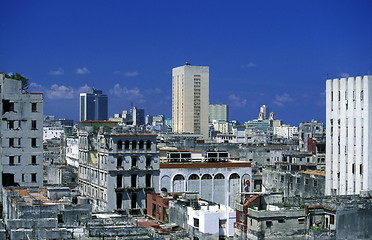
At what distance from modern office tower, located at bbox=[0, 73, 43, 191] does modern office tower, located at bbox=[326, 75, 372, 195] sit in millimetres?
37739

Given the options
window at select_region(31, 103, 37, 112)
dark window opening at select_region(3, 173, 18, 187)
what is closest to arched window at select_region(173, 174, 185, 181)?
window at select_region(31, 103, 37, 112)

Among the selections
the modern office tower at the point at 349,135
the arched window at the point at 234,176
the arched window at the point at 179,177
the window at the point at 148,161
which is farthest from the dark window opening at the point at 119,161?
the modern office tower at the point at 349,135

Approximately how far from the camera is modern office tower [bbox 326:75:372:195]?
75.9 metres

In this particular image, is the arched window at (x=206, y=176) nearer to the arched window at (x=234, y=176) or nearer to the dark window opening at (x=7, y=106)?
the arched window at (x=234, y=176)

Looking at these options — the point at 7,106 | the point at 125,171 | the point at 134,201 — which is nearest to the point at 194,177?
the point at 134,201

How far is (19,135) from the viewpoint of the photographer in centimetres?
7325

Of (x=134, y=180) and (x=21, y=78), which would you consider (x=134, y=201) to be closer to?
(x=134, y=180)

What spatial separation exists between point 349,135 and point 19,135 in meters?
41.0

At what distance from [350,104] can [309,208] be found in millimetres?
26791

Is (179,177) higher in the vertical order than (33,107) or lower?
lower

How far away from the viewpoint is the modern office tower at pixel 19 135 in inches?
2864

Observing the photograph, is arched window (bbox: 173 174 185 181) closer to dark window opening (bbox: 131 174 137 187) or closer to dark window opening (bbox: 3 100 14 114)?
dark window opening (bbox: 131 174 137 187)

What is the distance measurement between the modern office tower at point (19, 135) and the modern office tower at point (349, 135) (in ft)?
124

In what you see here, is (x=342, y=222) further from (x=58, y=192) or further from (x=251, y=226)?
(x=58, y=192)
